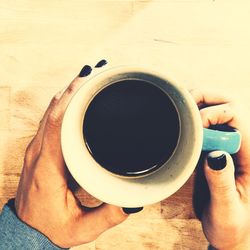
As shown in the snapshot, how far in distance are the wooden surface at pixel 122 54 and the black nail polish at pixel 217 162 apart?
0.16m

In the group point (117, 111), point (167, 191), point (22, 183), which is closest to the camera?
point (167, 191)

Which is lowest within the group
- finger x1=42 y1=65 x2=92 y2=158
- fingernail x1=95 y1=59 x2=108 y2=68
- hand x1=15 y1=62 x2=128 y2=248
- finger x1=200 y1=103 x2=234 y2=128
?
hand x1=15 y1=62 x2=128 y2=248

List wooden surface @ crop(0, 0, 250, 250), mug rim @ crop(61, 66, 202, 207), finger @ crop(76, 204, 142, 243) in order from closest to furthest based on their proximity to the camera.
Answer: mug rim @ crop(61, 66, 202, 207) → finger @ crop(76, 204, 142, 243) → wooden surface @ crop(0, 0, 250, 250)

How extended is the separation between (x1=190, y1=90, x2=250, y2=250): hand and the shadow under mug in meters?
0.09

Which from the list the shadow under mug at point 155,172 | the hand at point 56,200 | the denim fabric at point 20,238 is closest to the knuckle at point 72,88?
the hand at point 56,200

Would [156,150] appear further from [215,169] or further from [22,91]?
[22,91]

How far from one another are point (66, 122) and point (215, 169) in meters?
A: 0.23

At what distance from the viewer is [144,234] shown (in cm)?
70

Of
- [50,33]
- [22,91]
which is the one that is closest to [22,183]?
[22,91]

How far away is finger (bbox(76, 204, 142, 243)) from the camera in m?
0.58

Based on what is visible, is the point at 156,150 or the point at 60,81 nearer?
the point at 156,150

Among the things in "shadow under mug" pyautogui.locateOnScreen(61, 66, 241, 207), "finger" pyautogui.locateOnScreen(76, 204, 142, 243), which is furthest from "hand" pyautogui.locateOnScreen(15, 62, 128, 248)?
"shadow under mug" pyautogui.locateOnScreen(61, 66, 241, 207)

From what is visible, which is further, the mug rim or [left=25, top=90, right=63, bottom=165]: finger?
[left=25, top=90, right=63, bottom=165]: finger

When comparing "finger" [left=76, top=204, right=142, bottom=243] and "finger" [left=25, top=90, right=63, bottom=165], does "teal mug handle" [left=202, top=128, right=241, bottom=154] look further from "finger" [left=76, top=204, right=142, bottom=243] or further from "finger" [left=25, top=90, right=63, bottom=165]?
"finger" [left=25, top=90, right=63, bottom=165]
